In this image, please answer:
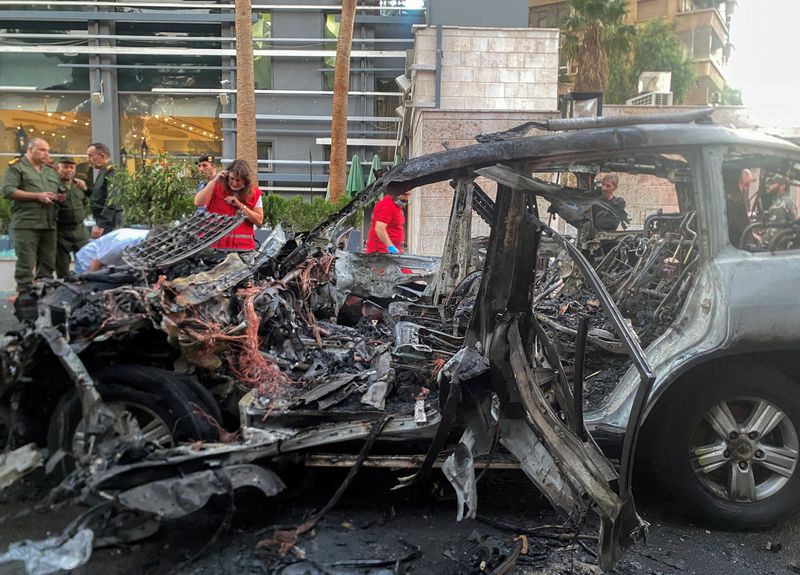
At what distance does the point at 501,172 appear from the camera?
121 inches

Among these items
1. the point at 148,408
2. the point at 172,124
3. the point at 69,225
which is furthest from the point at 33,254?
the point at 172,124

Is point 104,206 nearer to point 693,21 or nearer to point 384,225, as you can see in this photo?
point 384,225

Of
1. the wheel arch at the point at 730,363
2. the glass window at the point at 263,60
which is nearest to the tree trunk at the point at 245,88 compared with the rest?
the glass window at the point at 263,60

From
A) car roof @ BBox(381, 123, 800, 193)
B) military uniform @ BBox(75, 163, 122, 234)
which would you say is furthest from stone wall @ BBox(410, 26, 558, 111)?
car roof @ BBox(381, 123, 800, 193)

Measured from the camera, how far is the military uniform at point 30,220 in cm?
629

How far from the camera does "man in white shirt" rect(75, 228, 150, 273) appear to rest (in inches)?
160

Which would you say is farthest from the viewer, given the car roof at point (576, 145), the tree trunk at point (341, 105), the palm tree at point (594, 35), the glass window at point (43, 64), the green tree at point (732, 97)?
the green tree at point (732, 97)

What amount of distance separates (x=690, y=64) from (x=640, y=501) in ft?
120

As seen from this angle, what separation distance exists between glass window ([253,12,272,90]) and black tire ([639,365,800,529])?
17385 millimetres

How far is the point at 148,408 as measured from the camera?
318 centimetres

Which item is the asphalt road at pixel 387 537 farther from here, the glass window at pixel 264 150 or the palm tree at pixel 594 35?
the palm tree at pixel 594 35

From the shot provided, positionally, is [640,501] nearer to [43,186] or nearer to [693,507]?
[693,507]

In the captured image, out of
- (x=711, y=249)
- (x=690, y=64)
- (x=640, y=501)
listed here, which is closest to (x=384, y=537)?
(x=640, y=501)

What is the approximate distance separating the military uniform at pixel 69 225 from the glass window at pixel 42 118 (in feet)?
43.1
